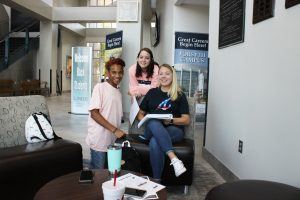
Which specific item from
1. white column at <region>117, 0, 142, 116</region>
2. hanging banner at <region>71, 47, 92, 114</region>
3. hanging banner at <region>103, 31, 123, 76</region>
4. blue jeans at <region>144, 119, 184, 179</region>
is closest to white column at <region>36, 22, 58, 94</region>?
hanging banner at <region>71, 47, 92, 114</region>

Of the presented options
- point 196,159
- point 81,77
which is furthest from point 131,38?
point 196,159

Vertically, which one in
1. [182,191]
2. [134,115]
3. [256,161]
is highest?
[134,115]

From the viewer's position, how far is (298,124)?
188 centimetres

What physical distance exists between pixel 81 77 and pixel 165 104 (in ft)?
17.4

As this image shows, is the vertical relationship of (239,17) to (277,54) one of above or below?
above

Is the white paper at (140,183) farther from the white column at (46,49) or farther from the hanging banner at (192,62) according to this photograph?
the white column at (46,49)

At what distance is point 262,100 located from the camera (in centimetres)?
238

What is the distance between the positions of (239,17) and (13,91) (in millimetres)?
8911

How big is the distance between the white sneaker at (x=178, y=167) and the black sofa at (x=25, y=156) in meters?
0.81

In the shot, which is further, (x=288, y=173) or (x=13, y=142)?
(x=13, y=142)

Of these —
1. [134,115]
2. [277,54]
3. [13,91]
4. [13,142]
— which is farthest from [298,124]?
[13,91]

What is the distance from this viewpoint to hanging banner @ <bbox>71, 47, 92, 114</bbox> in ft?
25.5

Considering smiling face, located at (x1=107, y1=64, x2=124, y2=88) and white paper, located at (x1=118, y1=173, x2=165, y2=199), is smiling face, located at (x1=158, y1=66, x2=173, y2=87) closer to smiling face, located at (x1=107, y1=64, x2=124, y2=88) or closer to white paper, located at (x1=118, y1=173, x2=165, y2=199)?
smiling face, located at (x1=107, y1=64, x2=124, y2=88)

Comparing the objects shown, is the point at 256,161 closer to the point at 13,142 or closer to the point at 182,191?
the point at 182,191
